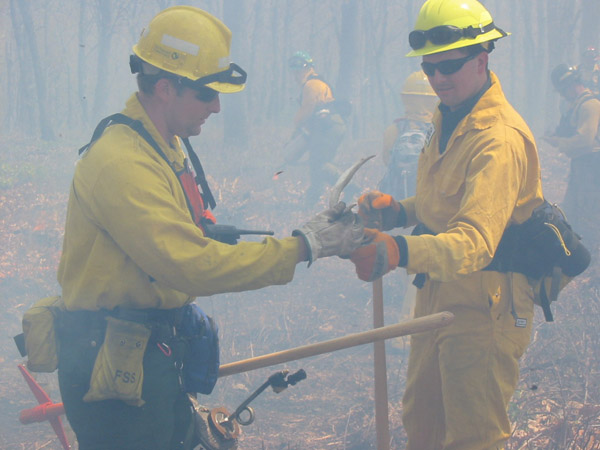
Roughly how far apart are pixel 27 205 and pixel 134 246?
12.4 m

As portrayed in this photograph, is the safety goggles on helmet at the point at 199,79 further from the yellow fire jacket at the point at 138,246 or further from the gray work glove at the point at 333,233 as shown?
the gray work glove at the point at 333,233

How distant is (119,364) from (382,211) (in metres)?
1.97

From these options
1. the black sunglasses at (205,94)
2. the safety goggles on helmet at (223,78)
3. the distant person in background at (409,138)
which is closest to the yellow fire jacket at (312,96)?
the distant person in background at (409,138)

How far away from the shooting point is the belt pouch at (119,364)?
2424 millimetres

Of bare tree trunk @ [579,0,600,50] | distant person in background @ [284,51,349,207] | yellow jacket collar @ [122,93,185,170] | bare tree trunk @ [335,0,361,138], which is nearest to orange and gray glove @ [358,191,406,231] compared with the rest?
yellow jacket collar @ [122,93,185,170]

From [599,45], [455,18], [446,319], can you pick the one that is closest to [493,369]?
[446,319]

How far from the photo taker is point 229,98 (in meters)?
18.2

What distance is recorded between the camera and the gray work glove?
2506mm

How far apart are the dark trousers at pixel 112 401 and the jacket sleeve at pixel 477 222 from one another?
130 centimetres

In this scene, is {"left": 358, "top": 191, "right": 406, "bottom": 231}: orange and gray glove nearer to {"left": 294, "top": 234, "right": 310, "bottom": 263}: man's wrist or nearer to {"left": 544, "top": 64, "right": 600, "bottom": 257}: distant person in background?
{"left": 294, "top": 234, "right": 310, "bottom": 263}: man's wrist

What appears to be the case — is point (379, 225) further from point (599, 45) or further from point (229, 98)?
point (599, 45)

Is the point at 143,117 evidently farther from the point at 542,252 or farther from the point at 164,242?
the point at 542,252

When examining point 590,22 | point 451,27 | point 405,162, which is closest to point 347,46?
point 590,22

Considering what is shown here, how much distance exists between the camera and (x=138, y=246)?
230cm
